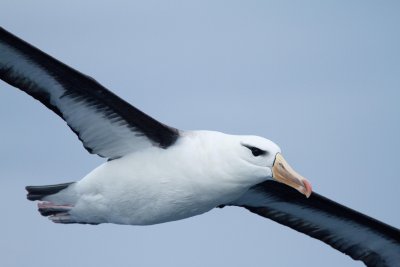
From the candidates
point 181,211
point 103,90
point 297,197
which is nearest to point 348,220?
point 297,197

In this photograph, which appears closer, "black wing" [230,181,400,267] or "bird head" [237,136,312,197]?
"bird head" [237,136,312,197]

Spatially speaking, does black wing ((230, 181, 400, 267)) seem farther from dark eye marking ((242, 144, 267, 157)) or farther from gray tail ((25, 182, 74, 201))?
gray tail ((25, 182, 74, 201))

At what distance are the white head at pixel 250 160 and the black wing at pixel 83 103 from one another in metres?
0.61

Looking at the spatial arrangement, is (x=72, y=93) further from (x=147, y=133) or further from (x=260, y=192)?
(x=260, y=192)

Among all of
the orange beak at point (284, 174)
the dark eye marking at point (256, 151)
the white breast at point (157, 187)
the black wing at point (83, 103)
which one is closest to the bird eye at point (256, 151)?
the dark eye marking at point (256, 151)

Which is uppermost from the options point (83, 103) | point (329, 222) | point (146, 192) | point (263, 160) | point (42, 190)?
point (83, 103)

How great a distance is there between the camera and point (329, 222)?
14008mm

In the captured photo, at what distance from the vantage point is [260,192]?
529 inches

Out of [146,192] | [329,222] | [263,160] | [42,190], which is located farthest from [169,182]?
[329,222]

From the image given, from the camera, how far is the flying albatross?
436 inches

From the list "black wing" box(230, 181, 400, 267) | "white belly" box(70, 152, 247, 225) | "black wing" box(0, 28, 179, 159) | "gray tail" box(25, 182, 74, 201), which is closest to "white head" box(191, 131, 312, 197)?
"white belly" box(70, 152, 247, 225)

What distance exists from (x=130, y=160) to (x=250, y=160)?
1.41 m

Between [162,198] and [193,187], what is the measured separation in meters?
0.38

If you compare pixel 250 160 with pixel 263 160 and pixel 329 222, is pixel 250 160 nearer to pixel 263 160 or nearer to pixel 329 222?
pixel 263 160
